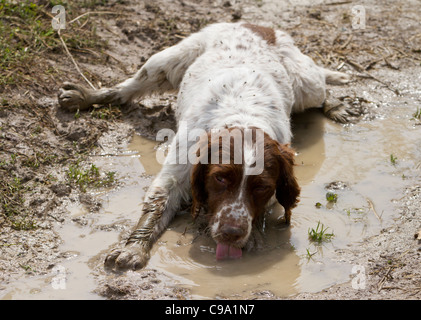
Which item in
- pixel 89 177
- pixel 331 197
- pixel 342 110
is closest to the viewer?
pixel 331 197

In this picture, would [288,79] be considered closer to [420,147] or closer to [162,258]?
[420,147]

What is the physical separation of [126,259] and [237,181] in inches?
36.9

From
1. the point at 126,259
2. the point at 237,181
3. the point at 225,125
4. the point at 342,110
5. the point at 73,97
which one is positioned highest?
the point at 225,125

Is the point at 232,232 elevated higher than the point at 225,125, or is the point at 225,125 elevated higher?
the point at 225,125

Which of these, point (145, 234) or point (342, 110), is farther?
point (342, 110)

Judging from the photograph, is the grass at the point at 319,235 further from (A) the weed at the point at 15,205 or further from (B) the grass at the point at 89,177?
(A) the weed at the point at 15,205

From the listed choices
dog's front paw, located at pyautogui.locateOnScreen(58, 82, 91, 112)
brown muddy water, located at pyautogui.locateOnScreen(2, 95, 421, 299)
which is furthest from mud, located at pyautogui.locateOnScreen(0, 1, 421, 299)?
dog's front paw, located at pyautogui.locateOnScreen(58, 82, 91, 112)

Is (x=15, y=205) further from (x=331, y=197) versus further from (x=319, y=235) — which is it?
(x=331, y=197)

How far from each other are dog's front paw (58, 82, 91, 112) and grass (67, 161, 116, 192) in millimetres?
968

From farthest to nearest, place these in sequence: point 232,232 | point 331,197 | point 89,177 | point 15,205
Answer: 1. point 89,177
2. point 331,197
3. point 15,205
4. point 232,232

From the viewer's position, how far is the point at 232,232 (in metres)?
4.70

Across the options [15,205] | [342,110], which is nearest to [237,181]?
[15,205]

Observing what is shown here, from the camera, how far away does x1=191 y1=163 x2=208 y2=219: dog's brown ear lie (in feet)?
16.7

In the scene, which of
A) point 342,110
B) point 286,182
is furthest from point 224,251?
point 342,110
